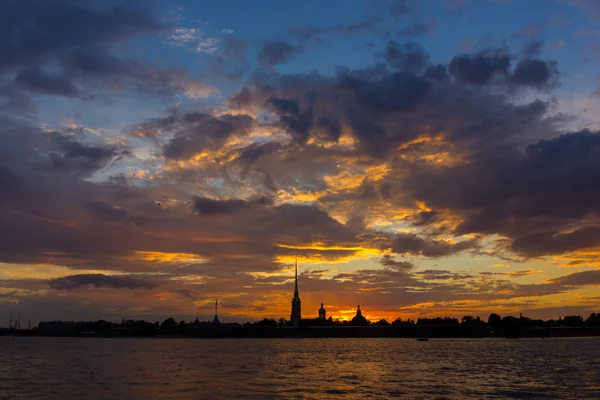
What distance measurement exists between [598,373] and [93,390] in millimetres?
67101

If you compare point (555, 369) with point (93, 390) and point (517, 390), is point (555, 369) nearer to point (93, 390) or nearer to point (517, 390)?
point (517, 390)

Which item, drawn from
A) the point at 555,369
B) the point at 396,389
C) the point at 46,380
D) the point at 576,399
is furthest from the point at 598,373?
the point at 46,380

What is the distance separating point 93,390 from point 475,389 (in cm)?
3973

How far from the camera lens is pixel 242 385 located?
65812mm

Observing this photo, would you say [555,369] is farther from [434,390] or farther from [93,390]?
[93,390]

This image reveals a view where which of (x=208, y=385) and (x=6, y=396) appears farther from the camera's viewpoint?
(x=208, y=385)

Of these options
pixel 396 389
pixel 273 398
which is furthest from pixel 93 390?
pixel 396 389

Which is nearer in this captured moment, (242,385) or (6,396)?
(6,396)

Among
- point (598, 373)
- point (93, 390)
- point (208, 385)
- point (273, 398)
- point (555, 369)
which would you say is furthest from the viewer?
point (555, 369)

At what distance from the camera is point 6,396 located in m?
55.3

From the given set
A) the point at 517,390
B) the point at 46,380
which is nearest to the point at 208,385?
the point at 46,380

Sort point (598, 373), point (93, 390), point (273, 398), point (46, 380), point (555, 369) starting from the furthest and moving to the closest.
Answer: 1. point (555, 369)
2. point (598, 373)
3. point (46, 380)
4. point (93, 390)
5. point (273, 398)

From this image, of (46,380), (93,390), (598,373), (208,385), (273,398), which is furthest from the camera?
(598,373)

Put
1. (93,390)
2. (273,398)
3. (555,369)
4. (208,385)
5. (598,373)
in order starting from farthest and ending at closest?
(555,369) → (598,373) → (208,385) → (93,390) → (273,398)
